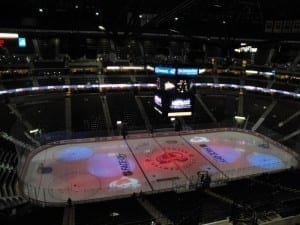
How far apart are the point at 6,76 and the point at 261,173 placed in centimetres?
2222

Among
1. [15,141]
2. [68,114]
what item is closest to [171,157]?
[68,114]

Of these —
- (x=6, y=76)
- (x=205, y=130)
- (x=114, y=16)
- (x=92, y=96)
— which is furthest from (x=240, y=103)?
(x=6, y=76)

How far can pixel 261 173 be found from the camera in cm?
1753

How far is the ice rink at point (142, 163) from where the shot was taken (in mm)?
15742

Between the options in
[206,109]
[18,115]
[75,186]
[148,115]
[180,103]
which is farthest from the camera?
[206,109]

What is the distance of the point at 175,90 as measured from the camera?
59.7 ft

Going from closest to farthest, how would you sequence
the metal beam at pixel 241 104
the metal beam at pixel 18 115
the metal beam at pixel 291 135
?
the metal beam at pixel 18 115
the metal beam at pixel 291 135
the metal beam at pixel 241 104

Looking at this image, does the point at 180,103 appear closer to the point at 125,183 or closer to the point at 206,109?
the point at 125,183

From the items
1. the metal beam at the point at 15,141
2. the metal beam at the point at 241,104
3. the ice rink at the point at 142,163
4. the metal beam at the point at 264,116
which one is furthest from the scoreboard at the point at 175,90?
the metal beam at the point at 241,104

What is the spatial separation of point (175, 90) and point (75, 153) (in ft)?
27.1

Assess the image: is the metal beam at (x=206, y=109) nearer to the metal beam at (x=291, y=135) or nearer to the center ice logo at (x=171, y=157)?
the metal beam at (x=291, y=135)

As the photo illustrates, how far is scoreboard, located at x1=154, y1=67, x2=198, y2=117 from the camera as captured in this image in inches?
695

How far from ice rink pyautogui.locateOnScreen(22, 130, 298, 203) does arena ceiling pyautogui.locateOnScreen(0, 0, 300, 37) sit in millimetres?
8098

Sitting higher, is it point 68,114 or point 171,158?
point 68,114
